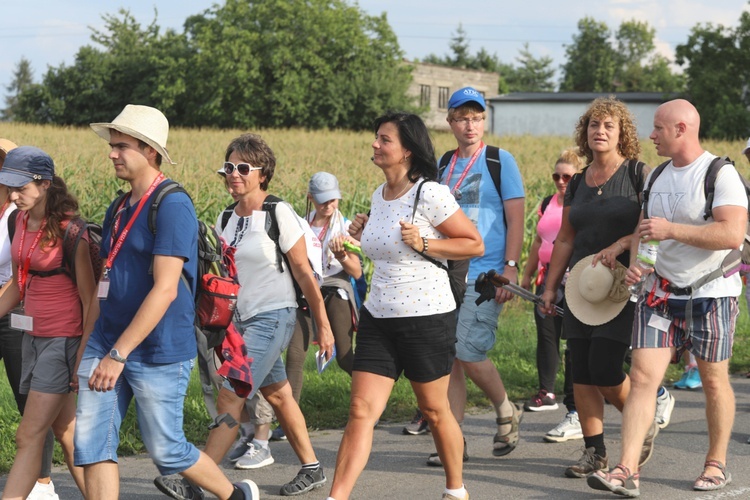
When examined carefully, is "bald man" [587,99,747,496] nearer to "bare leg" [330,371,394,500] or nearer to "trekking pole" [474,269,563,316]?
"trekking pole" [474,269,563,316]

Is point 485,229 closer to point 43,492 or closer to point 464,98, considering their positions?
point 464,98

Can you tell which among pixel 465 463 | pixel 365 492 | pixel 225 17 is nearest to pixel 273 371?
pixel 365 492

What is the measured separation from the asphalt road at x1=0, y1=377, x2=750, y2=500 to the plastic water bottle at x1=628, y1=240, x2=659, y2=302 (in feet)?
3.39

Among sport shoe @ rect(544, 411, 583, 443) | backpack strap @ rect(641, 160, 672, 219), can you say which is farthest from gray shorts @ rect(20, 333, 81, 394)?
sport shoe @ rect(544, 411, 583, 443)

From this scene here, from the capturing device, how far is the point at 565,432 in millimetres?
6531

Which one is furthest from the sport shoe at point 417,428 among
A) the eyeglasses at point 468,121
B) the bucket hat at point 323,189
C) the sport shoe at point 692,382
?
the sport shoe at point 692,382

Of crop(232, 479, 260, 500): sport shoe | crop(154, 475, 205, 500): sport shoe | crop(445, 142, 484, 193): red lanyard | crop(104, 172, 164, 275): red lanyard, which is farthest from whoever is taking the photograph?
crop(445, 142, 484, 193): red lanyard

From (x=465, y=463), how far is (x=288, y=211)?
187cm

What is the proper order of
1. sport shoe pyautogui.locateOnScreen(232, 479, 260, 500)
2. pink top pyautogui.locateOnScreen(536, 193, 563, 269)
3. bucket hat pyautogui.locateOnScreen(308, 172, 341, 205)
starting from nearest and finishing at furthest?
sport shoe pyautogui.locateOnScreen(232, 479, 260, 500) → bucket hat pyautogui.locateOnScreen(308, 172, 341, 205) → pink top pyautogui.locateOnScreen(536, 193, 563, 269)

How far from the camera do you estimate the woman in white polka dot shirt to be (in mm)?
4668

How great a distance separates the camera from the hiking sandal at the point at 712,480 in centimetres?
525

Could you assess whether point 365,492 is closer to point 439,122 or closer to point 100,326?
point 100,326

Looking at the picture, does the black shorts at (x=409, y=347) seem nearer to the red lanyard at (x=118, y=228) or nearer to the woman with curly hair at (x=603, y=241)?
the woman with curly hair at (x=603, y=241)

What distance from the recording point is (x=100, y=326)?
13.4ft
